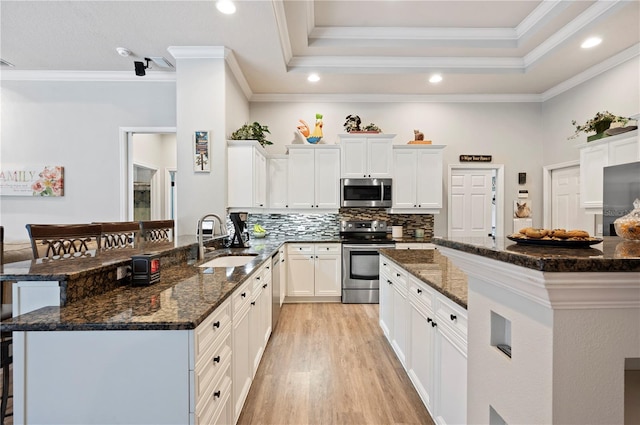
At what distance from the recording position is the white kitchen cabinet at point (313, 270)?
4207 mm

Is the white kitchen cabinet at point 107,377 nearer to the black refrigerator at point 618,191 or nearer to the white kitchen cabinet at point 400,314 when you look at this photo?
the white kitchen cabinet at point 400,314

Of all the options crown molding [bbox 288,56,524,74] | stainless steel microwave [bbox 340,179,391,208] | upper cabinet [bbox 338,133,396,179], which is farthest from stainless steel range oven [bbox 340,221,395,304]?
crown molding [bbox 288,56,524,74]

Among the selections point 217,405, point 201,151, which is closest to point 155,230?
point 201,151

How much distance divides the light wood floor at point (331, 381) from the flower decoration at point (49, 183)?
3.56 meters

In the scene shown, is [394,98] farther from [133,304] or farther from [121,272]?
[133,304]

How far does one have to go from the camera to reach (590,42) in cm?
327

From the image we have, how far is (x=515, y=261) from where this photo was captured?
644 mm

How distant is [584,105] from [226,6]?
4.62 m

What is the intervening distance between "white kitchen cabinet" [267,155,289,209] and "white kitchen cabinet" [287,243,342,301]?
0.72m

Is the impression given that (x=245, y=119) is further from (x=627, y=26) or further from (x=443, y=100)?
(x=627, y=26)

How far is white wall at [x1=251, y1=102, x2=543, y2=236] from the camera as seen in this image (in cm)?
480

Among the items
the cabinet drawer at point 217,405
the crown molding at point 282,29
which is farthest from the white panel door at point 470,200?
the cabinet drawer at point 217,405

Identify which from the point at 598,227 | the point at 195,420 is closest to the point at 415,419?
the point at 195,420

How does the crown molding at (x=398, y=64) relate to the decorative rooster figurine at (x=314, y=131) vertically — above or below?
above
